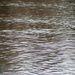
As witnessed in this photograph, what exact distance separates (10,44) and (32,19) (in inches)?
97.6

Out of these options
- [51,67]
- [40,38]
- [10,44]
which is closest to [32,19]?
[40,38]

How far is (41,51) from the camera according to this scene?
5.15 meters

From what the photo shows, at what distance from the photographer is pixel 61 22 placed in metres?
7.71

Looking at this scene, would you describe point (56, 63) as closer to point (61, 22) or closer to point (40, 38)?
point (40, 38)

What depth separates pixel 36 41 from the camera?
581cm

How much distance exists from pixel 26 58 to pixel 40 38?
1333mm

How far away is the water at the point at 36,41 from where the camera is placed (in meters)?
4.39

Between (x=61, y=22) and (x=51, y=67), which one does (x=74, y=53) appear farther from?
(x=61, y=22)

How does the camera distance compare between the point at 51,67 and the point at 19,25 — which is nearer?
the point at 51,67

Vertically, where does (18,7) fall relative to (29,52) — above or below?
above

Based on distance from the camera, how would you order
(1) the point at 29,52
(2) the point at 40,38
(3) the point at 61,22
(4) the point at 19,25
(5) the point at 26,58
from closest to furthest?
(5) the point at 26,58 < (1) the point at 29,52 < (2) the point at 40,38 < (4) the point at 19,25 < (3) the point at 61,22

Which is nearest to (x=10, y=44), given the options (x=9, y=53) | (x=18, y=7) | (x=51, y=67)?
(x=9, y=53)

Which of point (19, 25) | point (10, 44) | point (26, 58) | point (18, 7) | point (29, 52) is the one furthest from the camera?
point (18, 7)

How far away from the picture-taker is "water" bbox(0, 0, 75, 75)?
14.4ft
